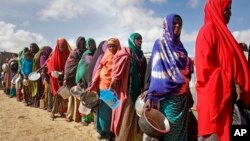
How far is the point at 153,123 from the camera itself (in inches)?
171

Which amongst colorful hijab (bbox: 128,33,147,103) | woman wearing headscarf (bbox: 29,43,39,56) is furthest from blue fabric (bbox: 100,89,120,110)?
woman wearing headscarf (bbox: 29,43,39,56)

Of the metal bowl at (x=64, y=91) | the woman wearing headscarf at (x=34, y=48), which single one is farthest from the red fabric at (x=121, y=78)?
the woman wearing headscarf at (x=34, y=48)

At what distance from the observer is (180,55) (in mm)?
4613

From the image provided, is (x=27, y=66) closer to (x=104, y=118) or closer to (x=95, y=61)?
(x=95, y=61)

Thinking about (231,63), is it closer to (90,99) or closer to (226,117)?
(226,117)

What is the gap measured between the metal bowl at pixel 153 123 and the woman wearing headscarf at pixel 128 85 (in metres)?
1.55

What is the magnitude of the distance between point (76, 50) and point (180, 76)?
5.02m

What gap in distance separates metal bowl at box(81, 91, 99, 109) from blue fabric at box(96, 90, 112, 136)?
0.15 m

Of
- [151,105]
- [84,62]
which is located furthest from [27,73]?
[151,105]

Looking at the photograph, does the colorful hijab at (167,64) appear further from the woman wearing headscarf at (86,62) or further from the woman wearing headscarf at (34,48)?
the woman wearing headscarf at (34,48)

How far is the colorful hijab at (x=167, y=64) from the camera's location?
4523 mm

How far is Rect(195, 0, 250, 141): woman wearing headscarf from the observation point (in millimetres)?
3619

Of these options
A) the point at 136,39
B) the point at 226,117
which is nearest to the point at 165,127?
the point at 226,117

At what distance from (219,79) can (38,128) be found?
586 centimetres
